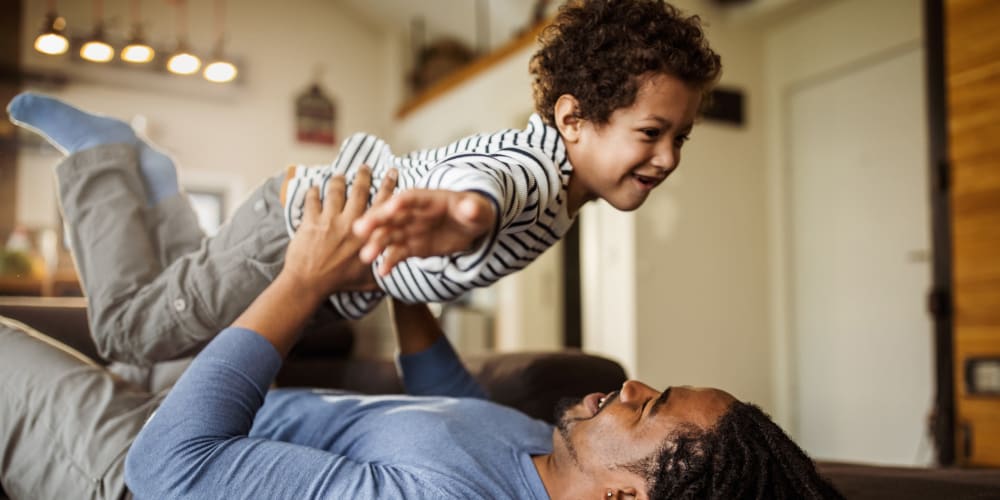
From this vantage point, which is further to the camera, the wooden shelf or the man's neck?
the wooden shelf

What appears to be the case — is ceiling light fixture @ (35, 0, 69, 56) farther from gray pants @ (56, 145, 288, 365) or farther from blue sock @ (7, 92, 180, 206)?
gray pants @ (56, 145, 288, 365)

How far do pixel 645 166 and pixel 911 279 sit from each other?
9.73 ft

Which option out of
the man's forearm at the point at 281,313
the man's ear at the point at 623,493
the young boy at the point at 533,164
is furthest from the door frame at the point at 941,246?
the man's forearm at the point at 281,313

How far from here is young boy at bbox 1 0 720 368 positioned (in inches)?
46.1

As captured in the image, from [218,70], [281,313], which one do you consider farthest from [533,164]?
[218,70]

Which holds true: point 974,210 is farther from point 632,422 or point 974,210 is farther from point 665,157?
point 632,422

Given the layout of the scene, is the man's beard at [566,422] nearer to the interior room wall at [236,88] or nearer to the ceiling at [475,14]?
the ceiling at [475,14]

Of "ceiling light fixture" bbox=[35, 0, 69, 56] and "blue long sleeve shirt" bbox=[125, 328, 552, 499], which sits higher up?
"ceiling light fixture" bbox=[35, 0, 69, 56]

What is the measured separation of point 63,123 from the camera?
4.81 feet

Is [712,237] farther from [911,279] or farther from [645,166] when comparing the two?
[645,166]

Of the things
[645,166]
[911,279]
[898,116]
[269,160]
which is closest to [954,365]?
[911,279]

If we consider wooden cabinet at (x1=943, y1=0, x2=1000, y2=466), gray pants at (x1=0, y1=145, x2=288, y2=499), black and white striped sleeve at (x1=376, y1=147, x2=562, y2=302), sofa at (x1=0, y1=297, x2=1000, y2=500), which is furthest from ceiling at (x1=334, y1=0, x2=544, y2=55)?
black and white striped sleeve at (x1=376, y1=147, x2=562, y2=302)

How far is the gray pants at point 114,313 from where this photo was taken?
1200 millimetres

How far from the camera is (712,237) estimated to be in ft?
13.7
